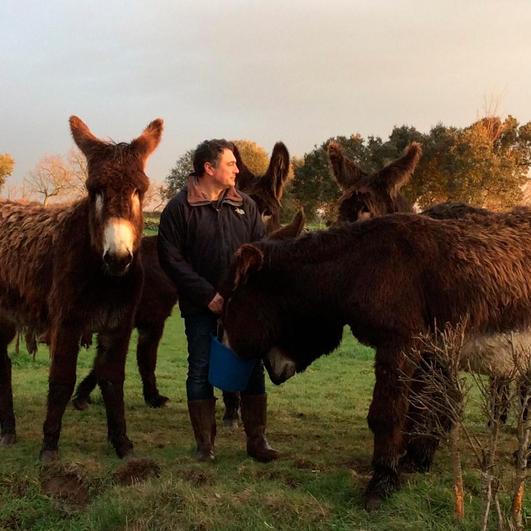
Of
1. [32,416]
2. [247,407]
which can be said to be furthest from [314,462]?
[32,416]

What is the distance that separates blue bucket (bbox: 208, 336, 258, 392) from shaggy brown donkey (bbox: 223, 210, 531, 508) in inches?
5.9

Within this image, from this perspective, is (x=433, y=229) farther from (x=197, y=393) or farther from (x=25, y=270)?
(x=25, y=270)

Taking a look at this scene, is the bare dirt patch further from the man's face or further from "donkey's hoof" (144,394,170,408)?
"donkey's hoof" (144,394,170,408)

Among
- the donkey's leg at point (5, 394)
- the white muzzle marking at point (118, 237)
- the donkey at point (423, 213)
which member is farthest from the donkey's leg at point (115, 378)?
the donkey at point (423, 213)

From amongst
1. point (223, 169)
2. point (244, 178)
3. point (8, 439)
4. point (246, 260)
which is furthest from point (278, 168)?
point (8, 439)

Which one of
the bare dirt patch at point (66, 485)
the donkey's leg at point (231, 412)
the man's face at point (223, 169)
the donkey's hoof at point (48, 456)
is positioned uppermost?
the man's face at point (223, 169)

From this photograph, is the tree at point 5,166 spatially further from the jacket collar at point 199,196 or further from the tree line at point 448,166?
the jacket collar at point 199,196

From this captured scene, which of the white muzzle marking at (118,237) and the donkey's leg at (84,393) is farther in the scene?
the donkey's leg at (84,393)

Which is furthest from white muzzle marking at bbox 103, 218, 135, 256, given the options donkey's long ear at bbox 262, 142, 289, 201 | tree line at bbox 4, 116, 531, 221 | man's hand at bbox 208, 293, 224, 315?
tree line at bbox 4, 116, 531, 221

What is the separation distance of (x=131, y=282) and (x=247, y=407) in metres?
→ 1.56

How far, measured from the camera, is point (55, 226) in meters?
6.08

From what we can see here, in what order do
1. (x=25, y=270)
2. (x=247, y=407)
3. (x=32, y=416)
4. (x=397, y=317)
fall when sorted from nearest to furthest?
(x=397, y=317), (x=247, y=407), (x=25, y=270), (x=32, y=416)

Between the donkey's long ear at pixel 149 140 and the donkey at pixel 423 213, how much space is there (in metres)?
2.36

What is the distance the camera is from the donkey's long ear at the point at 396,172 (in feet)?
23.4
